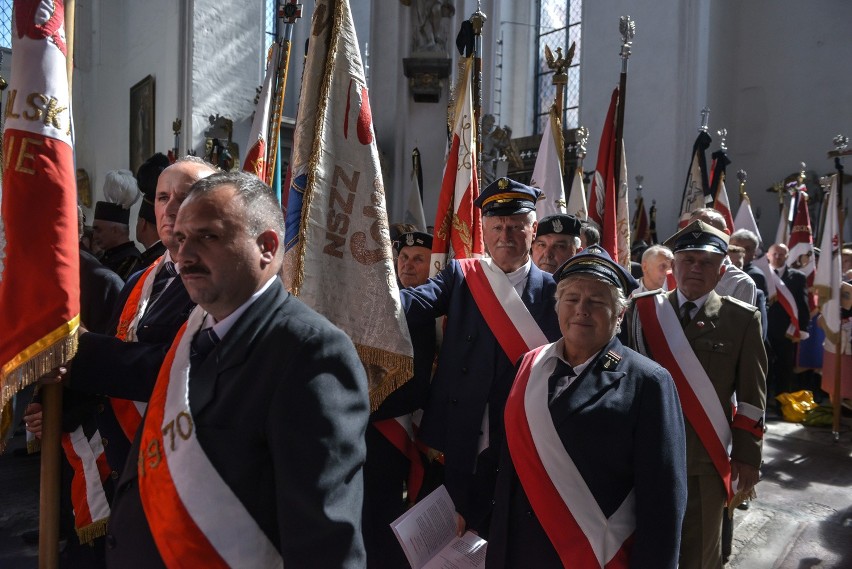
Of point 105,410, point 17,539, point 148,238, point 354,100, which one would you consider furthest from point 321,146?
point 17,539

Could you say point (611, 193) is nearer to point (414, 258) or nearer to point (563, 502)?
point (414, 258)

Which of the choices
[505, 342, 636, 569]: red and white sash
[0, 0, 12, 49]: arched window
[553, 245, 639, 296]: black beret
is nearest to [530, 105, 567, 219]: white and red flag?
[553, 245, 639, 296]: black beret

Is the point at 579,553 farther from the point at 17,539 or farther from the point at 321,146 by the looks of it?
the point at 17,539

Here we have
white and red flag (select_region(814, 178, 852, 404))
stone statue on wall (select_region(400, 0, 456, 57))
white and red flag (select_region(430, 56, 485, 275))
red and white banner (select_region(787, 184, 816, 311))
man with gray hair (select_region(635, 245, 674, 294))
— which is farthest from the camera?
red and white banner (select_region(787, 184, 816, 311))

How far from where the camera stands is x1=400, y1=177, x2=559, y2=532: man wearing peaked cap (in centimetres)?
266

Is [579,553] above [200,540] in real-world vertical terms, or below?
below

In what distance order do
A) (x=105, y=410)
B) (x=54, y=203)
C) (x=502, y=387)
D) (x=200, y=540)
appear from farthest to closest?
1. (x=502, y=387)
2. (x=105, y=410)
3. (x=54, y=203)
4. (x=200, y=540)

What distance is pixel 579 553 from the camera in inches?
77.3

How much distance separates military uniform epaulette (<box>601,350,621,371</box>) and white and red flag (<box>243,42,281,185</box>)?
2421mm

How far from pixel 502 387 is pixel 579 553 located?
0.82 meters

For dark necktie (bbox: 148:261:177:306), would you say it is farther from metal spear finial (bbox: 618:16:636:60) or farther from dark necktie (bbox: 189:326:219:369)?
metal spear finial (bbox: 618:16:636:60)

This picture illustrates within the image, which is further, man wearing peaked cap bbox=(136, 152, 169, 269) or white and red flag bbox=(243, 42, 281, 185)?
white and red flag bbox=(243, 42, 281, 185)

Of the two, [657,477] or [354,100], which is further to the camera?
[354,100]

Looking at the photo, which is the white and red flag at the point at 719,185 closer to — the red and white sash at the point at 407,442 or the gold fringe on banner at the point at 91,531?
the red and white sash at the point at 407,442
